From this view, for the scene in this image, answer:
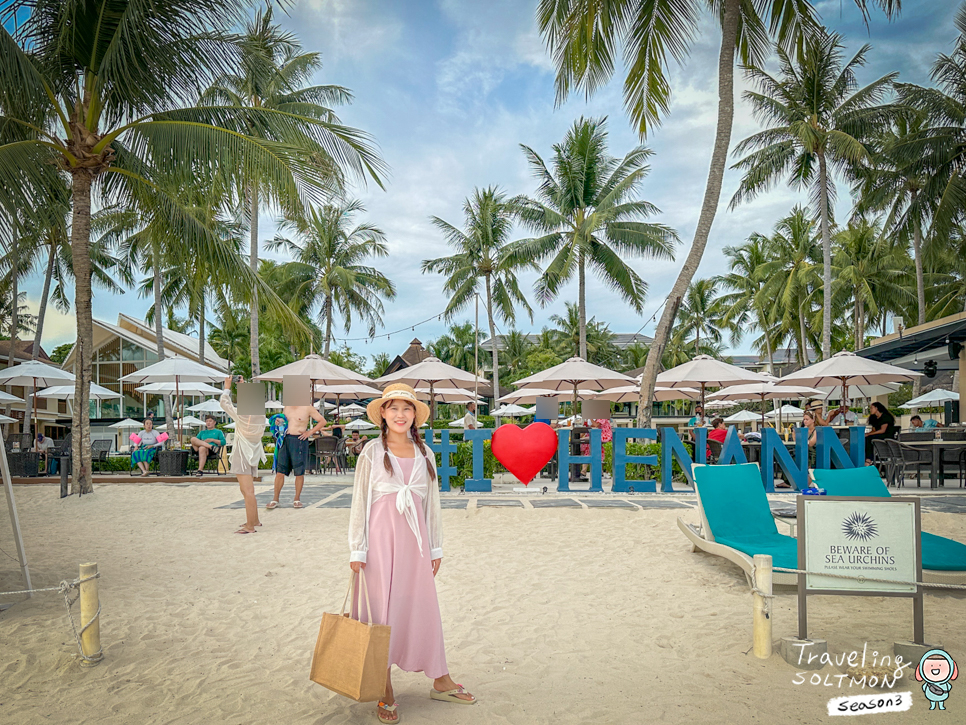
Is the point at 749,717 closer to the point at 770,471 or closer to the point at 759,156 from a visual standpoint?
the point at 770,471

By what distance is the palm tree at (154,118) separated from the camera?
935 cm

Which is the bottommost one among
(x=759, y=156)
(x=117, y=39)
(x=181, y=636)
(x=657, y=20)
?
(x=181, y=636)

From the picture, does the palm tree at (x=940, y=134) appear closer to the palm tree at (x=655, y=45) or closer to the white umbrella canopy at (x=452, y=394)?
the palm tree at (x=655, y=45)

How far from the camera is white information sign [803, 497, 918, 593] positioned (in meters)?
3.95

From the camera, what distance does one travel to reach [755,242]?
127ft

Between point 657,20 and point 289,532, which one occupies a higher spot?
point 657,20

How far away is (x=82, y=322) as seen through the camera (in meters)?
11.2

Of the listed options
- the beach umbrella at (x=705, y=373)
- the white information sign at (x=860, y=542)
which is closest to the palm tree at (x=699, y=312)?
the beach umbrella at (x=705, y=373)

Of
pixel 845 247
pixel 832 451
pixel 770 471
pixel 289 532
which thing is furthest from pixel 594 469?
pixel 845 247

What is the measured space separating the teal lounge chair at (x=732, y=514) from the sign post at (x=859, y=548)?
5.51 feet

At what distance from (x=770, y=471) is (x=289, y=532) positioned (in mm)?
8246

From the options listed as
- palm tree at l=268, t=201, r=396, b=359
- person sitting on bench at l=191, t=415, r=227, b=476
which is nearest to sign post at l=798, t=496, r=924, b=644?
person sitting on bench at l=191, t=415, r=227, b=476

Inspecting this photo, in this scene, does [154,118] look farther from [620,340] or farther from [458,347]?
[620,340]

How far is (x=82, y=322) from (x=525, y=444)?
7823 millimetres
